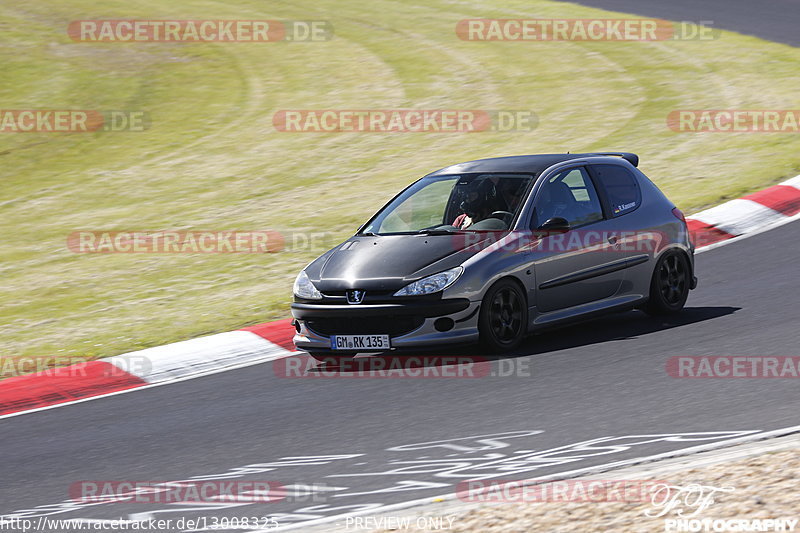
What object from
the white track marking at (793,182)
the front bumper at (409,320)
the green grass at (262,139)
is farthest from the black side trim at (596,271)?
the white track marking at (793,182)

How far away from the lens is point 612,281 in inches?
406

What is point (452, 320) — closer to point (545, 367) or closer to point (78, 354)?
point (545, 367)

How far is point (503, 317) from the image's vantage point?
31.5 feet

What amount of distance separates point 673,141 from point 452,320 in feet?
33.7

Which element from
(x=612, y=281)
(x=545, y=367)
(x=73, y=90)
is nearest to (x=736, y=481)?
(x=545, y=367)

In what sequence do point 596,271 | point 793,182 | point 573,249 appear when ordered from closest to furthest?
point 573,249 < point 596,271 < point 793,182

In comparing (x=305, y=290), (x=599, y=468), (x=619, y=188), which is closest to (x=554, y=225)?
(x=619, y=188)

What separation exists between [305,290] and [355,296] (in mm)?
523

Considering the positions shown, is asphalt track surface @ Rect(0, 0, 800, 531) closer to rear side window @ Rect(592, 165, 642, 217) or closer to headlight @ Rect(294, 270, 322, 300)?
headlight @ Rect(294, 270, 322, 300)

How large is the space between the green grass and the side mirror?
3.14 meters

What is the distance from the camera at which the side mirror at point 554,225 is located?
984cm

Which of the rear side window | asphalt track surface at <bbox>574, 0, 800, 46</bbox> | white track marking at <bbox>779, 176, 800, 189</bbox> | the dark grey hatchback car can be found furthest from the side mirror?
asphalt track surface at <bbox>574, 0, 800, 46</bbox>

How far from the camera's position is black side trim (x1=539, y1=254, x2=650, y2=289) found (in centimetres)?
989

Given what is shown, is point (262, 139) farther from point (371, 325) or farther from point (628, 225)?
point (371, 325)
